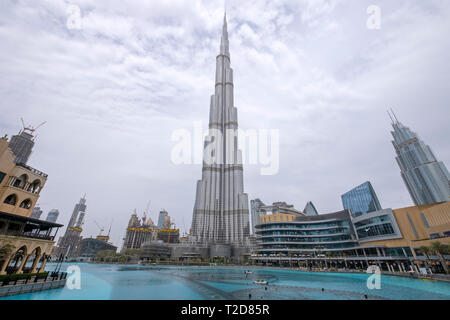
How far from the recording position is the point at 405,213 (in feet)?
224

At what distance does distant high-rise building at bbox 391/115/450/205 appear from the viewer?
163875mm

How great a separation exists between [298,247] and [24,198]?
114 meters

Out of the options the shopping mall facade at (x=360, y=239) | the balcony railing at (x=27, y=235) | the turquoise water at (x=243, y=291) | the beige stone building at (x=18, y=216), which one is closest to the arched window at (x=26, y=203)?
the beige stone building at (x=18, y=216)

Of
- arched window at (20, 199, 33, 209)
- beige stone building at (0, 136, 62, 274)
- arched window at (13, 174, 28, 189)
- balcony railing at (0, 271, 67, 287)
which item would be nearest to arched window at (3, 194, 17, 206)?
beige stone building at (0, 136, 62, 274)

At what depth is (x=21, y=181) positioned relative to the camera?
115 feet

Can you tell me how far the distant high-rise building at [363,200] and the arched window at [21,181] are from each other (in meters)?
190

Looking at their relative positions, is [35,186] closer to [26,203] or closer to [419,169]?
[26,203]

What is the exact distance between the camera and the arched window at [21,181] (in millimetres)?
34375

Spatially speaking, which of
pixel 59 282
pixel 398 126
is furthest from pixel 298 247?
pixel 398 126

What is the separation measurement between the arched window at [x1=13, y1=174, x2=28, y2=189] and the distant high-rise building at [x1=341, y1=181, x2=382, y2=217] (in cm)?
18987

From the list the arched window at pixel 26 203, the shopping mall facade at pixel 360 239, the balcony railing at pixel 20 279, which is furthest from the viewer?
the shopping mall facade at pixel 360 239

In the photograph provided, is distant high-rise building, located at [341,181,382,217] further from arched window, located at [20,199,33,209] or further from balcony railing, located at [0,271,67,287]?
arched window, located at [20,199,33,209]

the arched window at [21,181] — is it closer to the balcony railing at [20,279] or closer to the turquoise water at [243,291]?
the balcony railing at [20,279]
